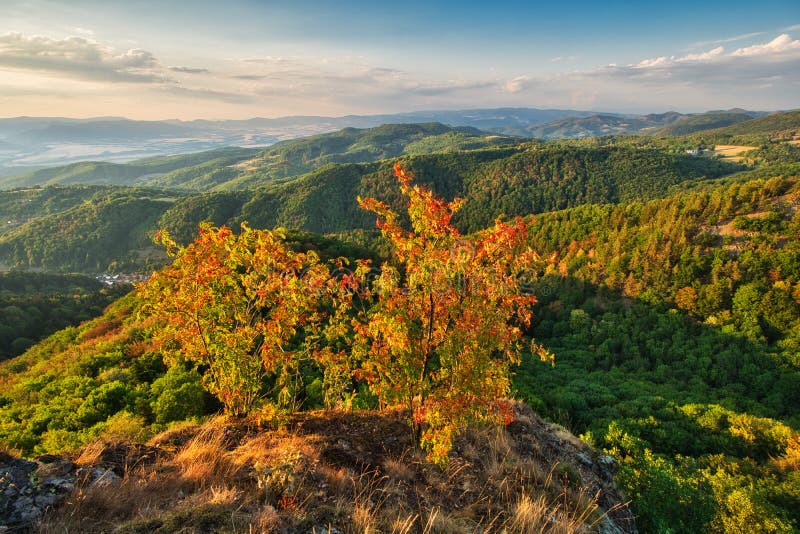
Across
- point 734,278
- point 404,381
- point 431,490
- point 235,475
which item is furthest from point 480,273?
point 734,278

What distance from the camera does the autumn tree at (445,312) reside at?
6938 mm

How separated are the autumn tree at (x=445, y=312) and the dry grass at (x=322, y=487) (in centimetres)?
142

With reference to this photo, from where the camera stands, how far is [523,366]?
44.0 meters

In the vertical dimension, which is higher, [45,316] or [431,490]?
[431,490]

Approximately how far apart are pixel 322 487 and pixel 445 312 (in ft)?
15.1

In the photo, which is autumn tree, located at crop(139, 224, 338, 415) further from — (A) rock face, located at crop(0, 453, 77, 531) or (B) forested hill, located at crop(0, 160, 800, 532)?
(B) forested hill, located at crop(0, 160, 800, 532)

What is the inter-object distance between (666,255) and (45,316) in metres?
116

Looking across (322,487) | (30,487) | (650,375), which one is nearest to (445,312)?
(322,487)

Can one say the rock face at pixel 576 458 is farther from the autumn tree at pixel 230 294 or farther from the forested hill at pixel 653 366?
the autumn tree at pixel 230 294

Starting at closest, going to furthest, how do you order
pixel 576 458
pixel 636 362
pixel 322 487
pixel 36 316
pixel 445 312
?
pixel 322 487 < pixel 445 312 < pixel 576 458 < pixel 636 362 < pixel 36 316

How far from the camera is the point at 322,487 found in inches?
282

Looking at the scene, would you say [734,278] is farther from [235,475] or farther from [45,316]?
[45,316]

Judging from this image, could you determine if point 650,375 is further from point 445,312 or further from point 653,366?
point 445,312

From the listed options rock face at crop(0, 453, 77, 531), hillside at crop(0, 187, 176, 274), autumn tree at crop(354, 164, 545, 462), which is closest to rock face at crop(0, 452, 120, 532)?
rock face at crop(0, 453, 77, 531)
